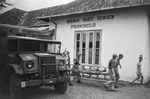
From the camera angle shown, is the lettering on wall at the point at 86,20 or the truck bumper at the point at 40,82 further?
the lettering on wall at the point at 86,20

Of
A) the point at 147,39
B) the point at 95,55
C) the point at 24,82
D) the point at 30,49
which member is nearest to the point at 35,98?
the point at 24,82

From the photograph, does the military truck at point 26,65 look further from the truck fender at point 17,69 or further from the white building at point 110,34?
the white building at point 110,34

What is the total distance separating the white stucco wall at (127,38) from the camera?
9.98 meters

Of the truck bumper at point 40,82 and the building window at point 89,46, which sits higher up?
the building window at point 89,46

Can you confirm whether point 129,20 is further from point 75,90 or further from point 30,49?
point 30,49

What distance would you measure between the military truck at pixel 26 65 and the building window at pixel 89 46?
13.8ft

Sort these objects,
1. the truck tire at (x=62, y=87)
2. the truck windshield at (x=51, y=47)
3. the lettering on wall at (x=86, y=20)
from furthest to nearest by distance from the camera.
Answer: the lettering on wall at (x=86, y=20), the truck windshield at (x=51, y=47), the truck tire at (x=62, y=87)

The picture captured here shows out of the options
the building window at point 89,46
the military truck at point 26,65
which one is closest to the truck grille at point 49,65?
the military truck at point 26,65

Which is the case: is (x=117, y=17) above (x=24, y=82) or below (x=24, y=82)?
above

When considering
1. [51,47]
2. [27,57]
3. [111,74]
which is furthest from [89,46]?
[27,57]

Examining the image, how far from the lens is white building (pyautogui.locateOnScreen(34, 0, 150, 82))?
10039mm

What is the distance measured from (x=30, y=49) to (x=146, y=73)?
6.18 m

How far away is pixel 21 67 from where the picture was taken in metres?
6.42

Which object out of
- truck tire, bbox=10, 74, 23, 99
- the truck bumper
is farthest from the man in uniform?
truck tire, bbox=10, 74, 23, 99
